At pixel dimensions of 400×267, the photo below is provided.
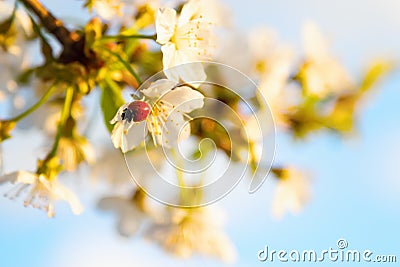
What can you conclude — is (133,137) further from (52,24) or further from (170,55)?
(52,24)

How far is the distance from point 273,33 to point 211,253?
1.74 ft

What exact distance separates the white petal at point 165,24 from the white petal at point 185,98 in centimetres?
8

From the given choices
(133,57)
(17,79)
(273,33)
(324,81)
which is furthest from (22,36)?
(324,81)

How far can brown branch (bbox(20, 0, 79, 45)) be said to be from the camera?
1.10 metres

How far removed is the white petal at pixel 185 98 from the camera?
94 centimetres

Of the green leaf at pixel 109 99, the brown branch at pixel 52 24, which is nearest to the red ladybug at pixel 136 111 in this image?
the green leaf at pixel 109 99

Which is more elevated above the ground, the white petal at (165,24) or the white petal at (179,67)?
the white petal at (165,24)

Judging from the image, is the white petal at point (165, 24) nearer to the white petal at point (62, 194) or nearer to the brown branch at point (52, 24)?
the brown branch at point (52, 24)

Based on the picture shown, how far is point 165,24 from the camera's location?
38.3 inches

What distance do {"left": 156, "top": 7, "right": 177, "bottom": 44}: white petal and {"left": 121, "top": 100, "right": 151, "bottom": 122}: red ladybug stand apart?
0.10 m

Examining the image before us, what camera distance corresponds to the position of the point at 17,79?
134cm

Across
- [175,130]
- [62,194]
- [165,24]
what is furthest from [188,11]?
[62,194]

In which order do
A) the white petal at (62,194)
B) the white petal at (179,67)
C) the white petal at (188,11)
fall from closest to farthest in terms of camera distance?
the white petal at (179,67)
the white petal at (188,11)
the white petal at (62,194)

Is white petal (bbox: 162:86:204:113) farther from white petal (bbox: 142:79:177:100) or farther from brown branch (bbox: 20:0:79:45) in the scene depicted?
brown branch (bbox: 20:0:79:45)
